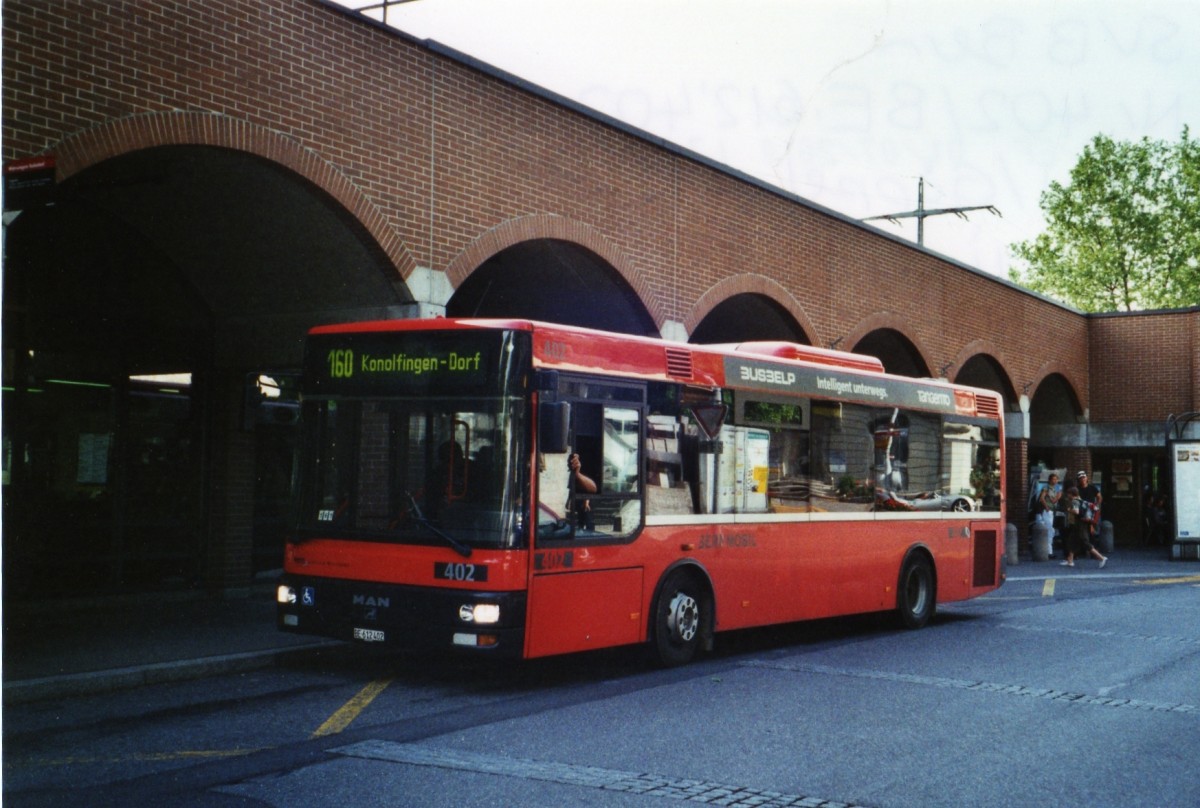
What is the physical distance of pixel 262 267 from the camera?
13.0 m

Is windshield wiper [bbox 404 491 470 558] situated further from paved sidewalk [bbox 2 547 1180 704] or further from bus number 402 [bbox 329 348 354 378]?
paved sidewalk [bbox 2 547 1180 704]

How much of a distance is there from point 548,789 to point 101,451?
9.33 m

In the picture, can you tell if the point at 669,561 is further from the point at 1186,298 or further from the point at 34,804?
the point at 1186,298

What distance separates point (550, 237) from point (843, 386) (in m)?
3.91

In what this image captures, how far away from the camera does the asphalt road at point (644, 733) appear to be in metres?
5.96

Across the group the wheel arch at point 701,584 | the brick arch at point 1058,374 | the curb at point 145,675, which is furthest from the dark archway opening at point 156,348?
the brick arch at point 1058,374

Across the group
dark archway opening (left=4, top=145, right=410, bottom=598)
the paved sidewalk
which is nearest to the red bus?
the paved sidewalk

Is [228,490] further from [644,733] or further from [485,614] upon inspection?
[644,733]

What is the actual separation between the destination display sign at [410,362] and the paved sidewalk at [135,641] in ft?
7.69

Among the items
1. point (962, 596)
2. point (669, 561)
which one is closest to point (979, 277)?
point (962, 596)

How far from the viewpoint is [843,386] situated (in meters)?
12.2

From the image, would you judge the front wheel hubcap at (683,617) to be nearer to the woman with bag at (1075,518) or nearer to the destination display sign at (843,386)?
the destination display sign at (843,386)

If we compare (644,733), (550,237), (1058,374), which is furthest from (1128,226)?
(644,733)

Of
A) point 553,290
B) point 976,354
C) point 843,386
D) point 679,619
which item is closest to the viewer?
point 679,619
